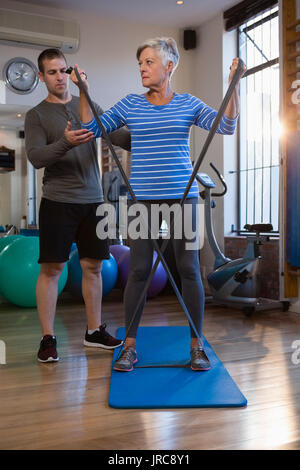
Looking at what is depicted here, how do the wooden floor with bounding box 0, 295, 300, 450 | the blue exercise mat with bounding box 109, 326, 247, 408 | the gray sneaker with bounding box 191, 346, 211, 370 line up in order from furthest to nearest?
the gray sneaker with bounding box 191, 346, 211, 370 < the blue exercise mat with bounding box 109, 326, 247, 408 < the wooden floor with bounding box 0, 295, 300, 450

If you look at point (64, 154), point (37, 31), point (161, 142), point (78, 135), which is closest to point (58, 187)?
point (64, 154)

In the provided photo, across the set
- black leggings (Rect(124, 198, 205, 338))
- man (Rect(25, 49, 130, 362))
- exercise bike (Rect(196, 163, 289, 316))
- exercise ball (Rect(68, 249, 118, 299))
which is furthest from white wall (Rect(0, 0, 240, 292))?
black leggings (Rect(124, 198, 205, 338))

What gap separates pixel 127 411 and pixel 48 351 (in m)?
0.74

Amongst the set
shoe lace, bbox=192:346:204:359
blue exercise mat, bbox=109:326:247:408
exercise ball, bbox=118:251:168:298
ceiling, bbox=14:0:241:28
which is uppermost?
ceiling, bbox=14:0:241:28

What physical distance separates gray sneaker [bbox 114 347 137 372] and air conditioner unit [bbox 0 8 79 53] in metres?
3.30

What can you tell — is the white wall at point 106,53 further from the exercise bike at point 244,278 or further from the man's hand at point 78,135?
the man's hand at point 78,135

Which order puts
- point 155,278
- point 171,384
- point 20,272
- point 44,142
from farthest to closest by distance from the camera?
point 155,278, point 20,272, point 44,142, point 171,384

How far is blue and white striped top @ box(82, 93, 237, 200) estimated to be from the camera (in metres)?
1.99

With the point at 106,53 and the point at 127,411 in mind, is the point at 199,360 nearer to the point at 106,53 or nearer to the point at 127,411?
the point at 127,411

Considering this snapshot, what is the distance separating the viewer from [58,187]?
2311 mm

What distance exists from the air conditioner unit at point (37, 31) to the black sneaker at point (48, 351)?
3.06 m

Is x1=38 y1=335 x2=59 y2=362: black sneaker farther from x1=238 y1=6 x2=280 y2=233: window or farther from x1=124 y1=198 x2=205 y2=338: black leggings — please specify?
x1=238 y1=6 x2=280 y2=233: window

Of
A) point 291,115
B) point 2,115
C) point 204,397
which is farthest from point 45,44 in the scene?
point 204,397

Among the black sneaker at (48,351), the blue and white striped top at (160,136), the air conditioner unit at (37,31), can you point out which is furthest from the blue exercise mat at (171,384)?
the air conditioner unit at (37,31)
